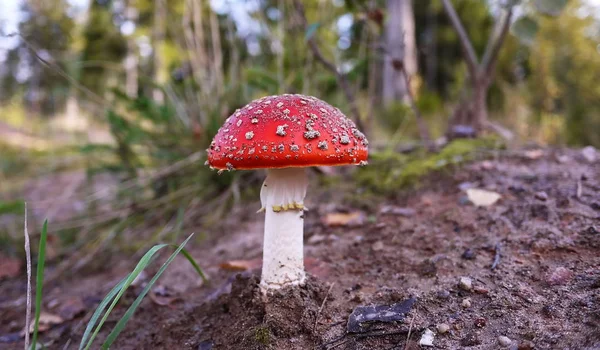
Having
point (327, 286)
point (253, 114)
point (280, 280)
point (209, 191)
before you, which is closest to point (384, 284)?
point (327, 286)

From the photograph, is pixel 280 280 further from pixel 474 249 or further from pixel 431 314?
pixel 474 249

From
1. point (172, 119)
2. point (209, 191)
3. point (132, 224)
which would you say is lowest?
point (132, 224)

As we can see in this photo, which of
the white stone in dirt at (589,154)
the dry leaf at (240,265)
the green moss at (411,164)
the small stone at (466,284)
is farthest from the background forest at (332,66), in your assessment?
the small stone at (466,284)

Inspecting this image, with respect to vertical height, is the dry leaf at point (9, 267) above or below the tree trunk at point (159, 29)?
below

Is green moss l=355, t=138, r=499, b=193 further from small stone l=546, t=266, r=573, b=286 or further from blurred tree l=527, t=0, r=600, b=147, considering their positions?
blurred tree l=527, t=0, r=600, b=147

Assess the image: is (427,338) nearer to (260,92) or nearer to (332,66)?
(332,66)

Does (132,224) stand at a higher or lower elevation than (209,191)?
lower

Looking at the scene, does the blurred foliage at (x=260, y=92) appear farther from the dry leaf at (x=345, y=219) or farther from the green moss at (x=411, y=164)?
the dry leaf at (x=345, y=219)
